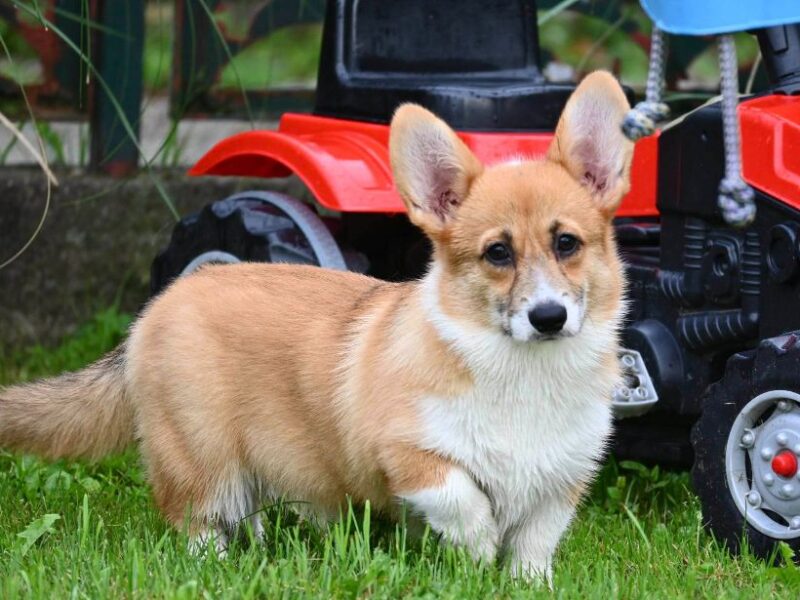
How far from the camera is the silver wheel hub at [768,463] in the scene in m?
3.09

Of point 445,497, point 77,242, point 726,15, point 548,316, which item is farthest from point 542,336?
point 77,242

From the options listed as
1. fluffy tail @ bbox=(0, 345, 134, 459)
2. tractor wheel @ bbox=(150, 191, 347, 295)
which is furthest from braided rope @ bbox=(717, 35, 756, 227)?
fluffy tail @ bbox=(0, 345, 134, 459)

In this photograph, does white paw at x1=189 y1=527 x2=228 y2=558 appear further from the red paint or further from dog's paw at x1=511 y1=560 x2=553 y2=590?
the red paint

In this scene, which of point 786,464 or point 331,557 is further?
point 786,464

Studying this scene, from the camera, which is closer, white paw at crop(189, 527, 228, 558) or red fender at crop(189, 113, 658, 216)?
white paw at crop(189, 527, 228, 558)

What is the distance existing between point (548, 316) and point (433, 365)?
1.04 feet

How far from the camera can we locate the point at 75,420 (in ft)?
11.8

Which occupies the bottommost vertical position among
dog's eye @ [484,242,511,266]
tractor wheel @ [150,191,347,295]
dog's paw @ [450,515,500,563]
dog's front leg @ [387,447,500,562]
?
dog's paw @ [450,515,500,563]

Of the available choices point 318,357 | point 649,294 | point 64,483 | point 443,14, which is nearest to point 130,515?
point 64,483

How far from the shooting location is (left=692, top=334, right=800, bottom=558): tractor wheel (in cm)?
309

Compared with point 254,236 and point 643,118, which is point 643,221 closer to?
point 254,236

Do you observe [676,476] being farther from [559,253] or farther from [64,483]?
[64,483]

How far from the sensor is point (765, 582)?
301 cm

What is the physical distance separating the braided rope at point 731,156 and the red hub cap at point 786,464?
0.51 m
